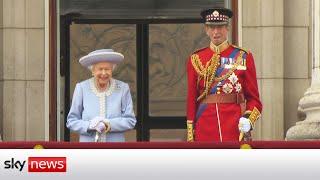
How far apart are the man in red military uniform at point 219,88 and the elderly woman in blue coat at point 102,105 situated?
0.53 meters

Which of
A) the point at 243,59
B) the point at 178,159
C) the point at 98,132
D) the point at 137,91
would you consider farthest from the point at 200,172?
the point at 137,91

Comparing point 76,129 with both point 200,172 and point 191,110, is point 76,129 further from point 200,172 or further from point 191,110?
point 200,172

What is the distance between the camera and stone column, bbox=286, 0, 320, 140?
31.7ft

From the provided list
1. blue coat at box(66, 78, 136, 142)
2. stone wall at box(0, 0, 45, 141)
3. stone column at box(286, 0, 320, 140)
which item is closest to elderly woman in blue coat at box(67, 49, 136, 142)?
blue coat at box(66, 78, 136, 142)

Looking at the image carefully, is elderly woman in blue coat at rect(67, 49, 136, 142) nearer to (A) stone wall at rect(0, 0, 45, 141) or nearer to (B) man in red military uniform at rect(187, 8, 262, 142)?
(B) man in red military uniform at rect(187, 8, 262, 142)

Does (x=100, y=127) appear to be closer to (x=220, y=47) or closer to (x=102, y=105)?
(x=102, y=105)

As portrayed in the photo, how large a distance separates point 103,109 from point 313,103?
11.2ft

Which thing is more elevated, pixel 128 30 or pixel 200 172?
pixel 128 30

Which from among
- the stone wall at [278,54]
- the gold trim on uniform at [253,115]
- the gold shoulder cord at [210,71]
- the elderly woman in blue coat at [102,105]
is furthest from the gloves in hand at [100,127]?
the stone wall at [278,54]

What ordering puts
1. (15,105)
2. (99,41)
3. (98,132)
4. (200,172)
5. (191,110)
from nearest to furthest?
(200,172), (98,132), (191,110), (15,105), (99,41)

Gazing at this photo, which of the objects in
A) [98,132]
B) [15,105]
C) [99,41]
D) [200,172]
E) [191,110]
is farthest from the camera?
[99,41]

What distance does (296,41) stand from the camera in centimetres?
1118

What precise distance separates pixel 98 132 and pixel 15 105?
4430 millimetres

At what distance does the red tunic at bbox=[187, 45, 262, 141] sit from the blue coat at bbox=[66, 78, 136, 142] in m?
0.52
